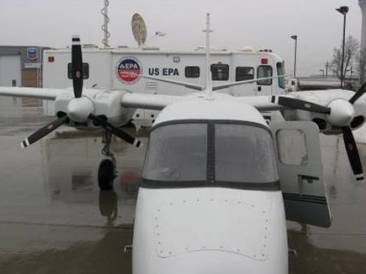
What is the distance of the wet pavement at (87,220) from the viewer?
20.9ft

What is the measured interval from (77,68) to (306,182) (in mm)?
4709

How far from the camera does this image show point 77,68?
873 cm

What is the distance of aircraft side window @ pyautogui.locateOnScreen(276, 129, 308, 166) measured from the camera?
265 inches

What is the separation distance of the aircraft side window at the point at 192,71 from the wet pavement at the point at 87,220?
5.46m

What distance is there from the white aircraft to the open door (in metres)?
0.01

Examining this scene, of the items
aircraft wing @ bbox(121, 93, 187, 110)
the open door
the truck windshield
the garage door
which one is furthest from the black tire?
the garage door

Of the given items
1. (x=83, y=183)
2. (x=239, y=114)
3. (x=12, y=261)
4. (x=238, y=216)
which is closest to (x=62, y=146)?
(x=83, y=183)

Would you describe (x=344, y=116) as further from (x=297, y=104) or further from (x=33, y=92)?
(x=33, y=92)

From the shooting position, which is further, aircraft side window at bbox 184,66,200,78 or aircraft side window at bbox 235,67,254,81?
aircraft side window at bbox 184,66,200,78

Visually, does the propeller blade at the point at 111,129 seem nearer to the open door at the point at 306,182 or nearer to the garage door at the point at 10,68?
the open door at the point at 306,182

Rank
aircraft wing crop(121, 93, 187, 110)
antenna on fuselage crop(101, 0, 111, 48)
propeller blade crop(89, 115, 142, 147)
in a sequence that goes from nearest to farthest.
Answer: propeller blade crop(89, 115, 142, 147) < aircraft wing crop(121, 93, 187, 110) < antenna on fuselage crop(101, 0, 111, 48)

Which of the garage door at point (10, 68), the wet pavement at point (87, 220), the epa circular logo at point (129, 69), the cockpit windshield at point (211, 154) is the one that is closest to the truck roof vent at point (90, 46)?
the epa circular logo at point (129, 69)

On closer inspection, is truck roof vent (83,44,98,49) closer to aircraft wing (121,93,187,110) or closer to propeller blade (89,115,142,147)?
aircraft wing (121,93,187,110)

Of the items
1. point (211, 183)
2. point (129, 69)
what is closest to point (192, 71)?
point (129, 69)
